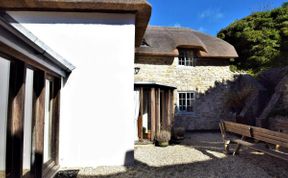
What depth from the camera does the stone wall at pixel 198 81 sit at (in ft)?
42.2

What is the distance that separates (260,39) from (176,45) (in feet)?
30.0

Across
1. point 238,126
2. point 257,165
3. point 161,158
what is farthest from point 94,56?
point 257,165

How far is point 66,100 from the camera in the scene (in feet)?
18.6

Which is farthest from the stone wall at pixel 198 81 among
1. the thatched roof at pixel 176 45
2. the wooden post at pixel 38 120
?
the wooden post at pixel 38 120

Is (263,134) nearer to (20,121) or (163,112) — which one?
(163,112)

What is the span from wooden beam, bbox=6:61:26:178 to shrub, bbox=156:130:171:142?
5538 mm

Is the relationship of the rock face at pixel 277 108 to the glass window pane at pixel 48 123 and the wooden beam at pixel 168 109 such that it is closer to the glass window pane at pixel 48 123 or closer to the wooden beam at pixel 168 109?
the wooden beam at pixel 168 109

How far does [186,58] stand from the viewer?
1369 centimetres

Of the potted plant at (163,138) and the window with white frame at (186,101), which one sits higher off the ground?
the window with white frame at (186,101)

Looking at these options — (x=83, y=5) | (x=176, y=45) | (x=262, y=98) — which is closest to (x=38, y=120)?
(x=83, y=5)

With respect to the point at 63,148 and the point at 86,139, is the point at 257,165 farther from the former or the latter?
the point at 63,148

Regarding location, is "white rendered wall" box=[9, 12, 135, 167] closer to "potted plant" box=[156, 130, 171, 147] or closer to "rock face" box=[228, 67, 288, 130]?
"potted plant" box=[156, 130, 171, 147]

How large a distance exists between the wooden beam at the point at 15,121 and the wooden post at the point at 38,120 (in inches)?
29.8

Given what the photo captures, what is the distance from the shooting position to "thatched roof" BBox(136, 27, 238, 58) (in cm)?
1270
